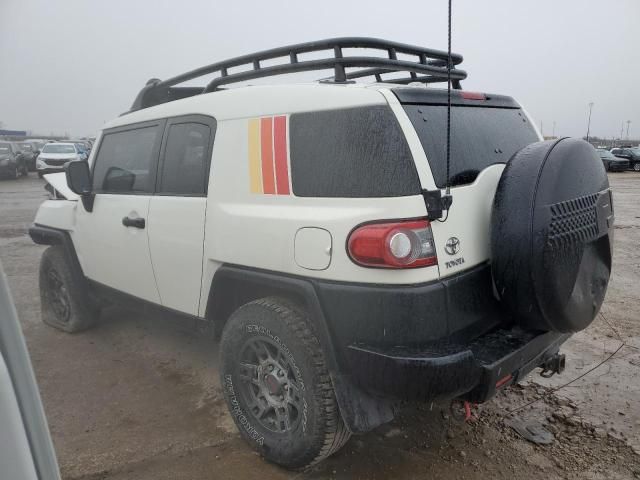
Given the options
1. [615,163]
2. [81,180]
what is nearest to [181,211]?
[81,180]

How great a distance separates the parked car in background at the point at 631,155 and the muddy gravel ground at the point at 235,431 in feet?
88.5

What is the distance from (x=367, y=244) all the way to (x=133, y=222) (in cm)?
185

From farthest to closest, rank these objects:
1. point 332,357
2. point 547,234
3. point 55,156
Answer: point 55,156
point 332,357
point 547,234

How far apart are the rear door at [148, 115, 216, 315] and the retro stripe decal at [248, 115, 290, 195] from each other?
0.36 m

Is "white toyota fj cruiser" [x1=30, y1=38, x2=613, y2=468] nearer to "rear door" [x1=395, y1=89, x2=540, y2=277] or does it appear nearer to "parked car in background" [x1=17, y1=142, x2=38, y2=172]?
"rear door" [x1=395, y1=89, x2=540, y2=277]

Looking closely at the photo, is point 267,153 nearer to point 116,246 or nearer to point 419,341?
point 419,341

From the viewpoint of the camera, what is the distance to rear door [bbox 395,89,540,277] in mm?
2074

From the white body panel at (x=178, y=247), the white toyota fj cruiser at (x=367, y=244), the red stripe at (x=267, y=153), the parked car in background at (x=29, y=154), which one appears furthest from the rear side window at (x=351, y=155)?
the parked car in background at (x=29, y=154)

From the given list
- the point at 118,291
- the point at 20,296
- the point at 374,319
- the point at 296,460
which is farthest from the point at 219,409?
the point at 20,296

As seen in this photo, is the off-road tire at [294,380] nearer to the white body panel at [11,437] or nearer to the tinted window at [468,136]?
the tinted window at [468,136]

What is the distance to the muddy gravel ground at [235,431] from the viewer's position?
246 centimetres

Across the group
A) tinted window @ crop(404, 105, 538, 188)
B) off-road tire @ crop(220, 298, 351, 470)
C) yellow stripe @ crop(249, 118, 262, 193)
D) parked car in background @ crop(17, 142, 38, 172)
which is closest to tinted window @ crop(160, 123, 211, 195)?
yellow stripe @ crop(249, 118, 262, 193)

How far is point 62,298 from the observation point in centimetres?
427

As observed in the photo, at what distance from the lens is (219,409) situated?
9.98 ft
